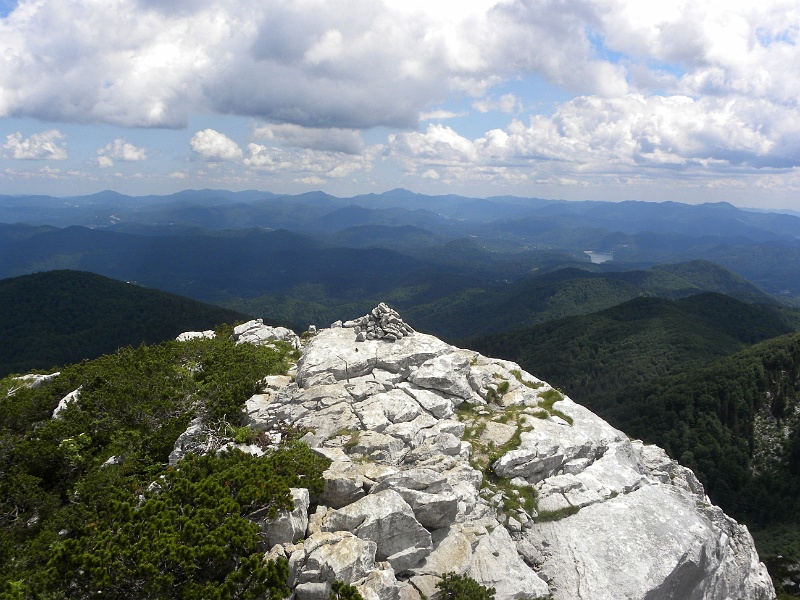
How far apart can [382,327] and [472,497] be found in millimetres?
17612

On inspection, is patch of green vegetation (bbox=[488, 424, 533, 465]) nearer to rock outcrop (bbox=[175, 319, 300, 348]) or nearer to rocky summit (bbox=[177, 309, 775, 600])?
rocky summit (bbox=[177, 309, 775, 600])

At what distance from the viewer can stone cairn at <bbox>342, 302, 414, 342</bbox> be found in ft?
117

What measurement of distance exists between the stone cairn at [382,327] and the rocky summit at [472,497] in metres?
0.86

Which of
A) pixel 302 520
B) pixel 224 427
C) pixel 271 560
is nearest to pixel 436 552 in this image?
pixel 302 520

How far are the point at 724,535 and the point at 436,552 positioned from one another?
2088 cm

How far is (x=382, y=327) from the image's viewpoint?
36.6 metres

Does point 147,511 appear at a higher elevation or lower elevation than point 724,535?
higher

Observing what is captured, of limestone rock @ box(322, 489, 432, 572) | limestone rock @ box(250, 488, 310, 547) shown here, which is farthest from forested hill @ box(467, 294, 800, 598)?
limestone rock @ box(250, 488, 310, 547)

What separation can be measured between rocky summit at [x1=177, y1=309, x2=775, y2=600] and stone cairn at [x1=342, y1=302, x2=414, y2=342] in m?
0.86

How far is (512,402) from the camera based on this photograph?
31.8 meters

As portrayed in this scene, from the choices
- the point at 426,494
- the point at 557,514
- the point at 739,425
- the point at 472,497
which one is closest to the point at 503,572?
the point at 472,497

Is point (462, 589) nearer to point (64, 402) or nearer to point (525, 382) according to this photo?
point (525, 382)

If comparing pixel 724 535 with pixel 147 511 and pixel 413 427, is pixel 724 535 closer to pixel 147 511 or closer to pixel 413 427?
pixel 413 427

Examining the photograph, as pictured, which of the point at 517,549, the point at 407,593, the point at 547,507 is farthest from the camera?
the point at 547,507
